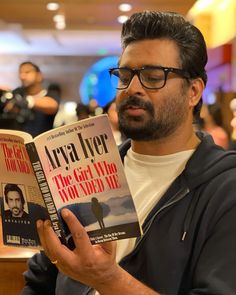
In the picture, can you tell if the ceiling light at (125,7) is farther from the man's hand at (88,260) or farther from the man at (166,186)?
the man's hand at (88,260)

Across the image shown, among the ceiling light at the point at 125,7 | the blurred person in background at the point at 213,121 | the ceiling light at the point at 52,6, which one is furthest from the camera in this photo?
the ceiling light at the point at 125,7

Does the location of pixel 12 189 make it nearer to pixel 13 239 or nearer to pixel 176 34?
pixel 13 239

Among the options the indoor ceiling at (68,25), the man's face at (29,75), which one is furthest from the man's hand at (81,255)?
the indoor ceiling at (68,25)

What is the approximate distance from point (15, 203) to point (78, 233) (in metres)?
0.21

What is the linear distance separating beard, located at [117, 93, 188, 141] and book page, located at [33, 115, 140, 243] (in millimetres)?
252

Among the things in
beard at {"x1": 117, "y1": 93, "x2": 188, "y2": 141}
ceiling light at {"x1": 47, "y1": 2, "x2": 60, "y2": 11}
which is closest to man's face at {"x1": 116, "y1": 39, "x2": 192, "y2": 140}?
beard at {"x1": 117, "y1": 93, "x2": 188, "y2": 141}

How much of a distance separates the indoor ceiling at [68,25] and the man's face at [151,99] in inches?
241

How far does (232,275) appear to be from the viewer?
3.24 ft

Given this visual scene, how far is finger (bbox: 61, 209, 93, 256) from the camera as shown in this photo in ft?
2.97

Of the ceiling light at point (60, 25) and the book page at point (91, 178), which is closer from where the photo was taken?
the book page at point (91, 178)

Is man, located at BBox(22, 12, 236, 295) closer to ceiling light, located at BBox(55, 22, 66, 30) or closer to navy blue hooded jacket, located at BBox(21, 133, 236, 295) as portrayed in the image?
navy blue hooded jacket, located at BBox(21, 133, 236, 295)

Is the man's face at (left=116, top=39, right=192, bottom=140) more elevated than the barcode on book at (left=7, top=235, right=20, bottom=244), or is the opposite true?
the man's face at (left=116, top=39, right=192, bottom=140)

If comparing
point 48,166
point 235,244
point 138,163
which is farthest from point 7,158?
point 235,244

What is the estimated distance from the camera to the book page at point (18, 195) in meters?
1.00
